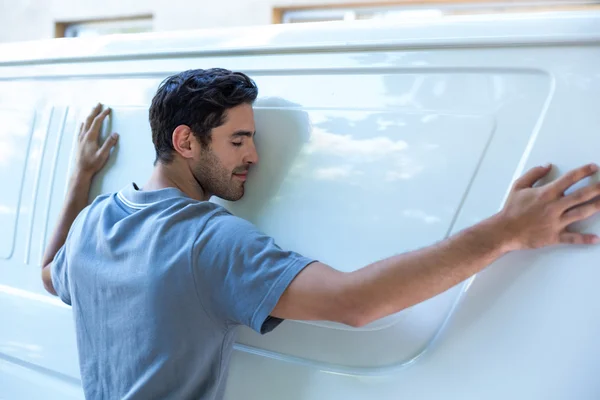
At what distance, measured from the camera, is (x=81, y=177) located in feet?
6.33

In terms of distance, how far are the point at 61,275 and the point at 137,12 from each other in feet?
22.6

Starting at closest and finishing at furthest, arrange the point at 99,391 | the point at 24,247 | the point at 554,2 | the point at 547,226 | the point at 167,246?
the point at 547,226 → the point at 167,246 → the point at 99,391 → the point at 24,247 → the point at 554,2

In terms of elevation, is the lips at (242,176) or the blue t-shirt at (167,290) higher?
the lips at (242,176)

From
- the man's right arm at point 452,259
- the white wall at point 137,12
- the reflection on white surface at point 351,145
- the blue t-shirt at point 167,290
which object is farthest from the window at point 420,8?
the man's right arm at point 452,259

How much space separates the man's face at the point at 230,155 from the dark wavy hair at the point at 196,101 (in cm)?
2

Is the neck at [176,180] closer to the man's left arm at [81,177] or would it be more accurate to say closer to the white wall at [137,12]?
the man's left arm at [81,177]

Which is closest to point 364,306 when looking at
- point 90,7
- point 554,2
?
point 554,2

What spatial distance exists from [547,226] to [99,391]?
1.14 metres

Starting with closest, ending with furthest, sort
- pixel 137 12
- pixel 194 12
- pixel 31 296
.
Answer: pixel 31 296, pixel 194 12, pixel 137 12

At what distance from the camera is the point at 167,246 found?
1.45m

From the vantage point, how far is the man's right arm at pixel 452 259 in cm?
120

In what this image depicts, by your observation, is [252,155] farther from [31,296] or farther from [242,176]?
[31,296]

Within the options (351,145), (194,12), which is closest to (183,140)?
(351,145)

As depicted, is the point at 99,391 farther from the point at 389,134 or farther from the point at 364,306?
the point at 389,134
